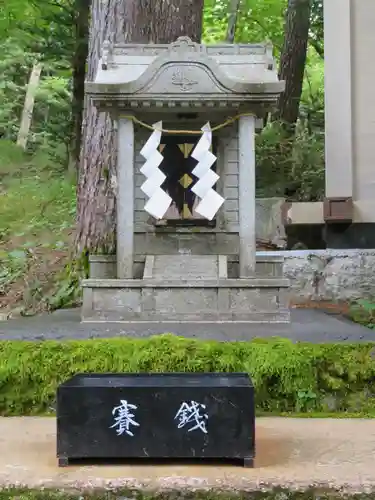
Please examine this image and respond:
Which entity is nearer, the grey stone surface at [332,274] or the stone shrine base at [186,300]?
the stone shrine base at [186,300]

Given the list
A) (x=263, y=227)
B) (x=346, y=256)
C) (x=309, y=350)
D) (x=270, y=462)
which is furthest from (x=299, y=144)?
(x=270, y=462)

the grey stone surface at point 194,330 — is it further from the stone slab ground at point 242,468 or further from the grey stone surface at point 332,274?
the grey stone surface at point 332,274

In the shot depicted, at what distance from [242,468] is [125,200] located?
4076 mm

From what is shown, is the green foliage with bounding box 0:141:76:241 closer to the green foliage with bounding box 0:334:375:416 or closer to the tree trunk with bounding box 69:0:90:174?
the tree trunk with bounding box 69:0:90:174

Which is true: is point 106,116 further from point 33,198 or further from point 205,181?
point 33,198

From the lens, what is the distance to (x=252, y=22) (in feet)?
56.0

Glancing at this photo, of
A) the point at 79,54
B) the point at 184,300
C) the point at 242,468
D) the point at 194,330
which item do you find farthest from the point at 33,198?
the point at 242,468

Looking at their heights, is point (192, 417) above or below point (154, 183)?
below

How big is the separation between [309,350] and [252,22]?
590 inches

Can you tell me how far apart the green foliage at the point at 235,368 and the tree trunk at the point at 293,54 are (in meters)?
10.4

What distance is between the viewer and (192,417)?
2.88 meters

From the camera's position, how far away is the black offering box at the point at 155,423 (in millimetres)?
2883

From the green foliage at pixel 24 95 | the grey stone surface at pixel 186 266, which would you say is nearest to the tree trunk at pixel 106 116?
the grey stone surface at pixel 186 266

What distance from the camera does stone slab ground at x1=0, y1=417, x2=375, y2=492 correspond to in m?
2.65
